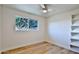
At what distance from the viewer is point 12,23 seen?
104 centimetres

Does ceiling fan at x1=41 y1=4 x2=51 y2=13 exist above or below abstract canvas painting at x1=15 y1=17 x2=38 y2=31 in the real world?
above

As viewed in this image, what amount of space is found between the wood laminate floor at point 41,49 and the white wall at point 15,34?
66 millimetres

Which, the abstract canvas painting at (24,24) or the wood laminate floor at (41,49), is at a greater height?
the abstract canvas painting at (24,24)

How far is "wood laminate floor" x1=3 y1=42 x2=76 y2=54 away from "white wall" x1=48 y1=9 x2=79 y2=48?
0.08 m

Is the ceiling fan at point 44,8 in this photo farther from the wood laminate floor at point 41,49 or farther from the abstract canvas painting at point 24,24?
the wood laminate floor at point 41,49

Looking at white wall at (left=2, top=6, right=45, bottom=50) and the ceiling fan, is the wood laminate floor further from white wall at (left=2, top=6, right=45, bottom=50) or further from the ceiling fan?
the ceiling fan

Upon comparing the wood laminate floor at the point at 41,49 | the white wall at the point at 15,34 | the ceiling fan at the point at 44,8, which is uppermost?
the ceiling fan at the point at 44,8

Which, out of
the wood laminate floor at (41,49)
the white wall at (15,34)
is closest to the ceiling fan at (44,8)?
the white wall at (15,34)

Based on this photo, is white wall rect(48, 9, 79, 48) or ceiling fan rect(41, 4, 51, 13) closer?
ceiling fan rect(41, 4, 51, 13)

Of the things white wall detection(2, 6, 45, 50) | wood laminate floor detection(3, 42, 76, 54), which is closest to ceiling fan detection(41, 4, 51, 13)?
white wall detection(2, 6, 45, 50)

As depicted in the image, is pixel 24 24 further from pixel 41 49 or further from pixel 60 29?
pixel 60 29

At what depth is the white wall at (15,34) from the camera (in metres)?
1.00

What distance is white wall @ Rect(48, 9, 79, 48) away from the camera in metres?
1.09
